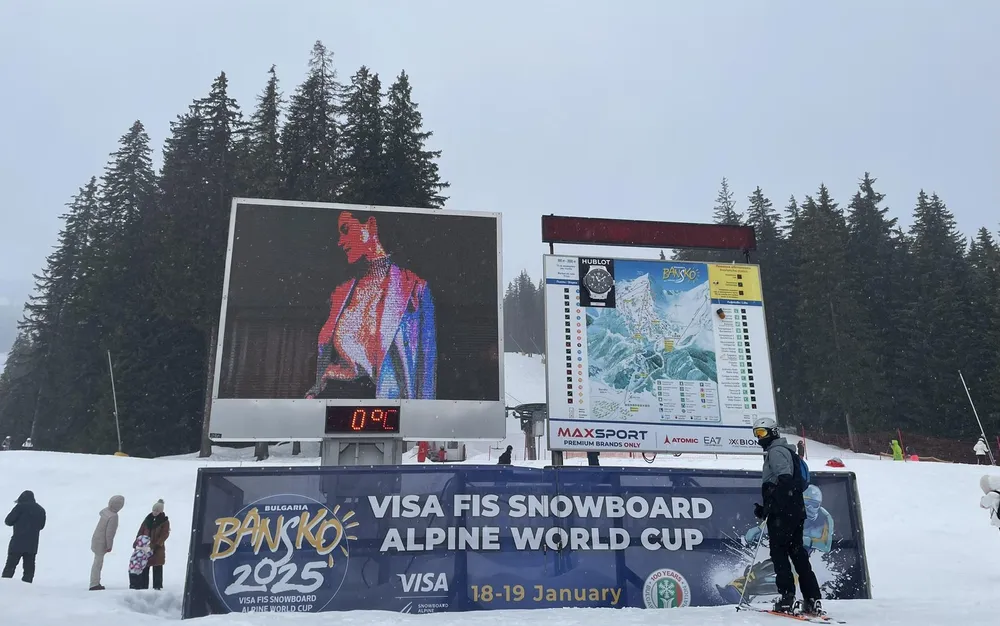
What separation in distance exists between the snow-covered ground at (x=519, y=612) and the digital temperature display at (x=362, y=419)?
323 cm

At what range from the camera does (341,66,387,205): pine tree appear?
29.4 metres

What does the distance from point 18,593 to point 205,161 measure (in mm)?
32981

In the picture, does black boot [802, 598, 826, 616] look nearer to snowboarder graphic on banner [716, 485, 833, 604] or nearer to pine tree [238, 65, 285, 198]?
snowboarder graphic on banner [716, 485, 833, 604]

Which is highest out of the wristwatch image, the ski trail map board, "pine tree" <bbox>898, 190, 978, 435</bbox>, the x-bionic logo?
"pine tree" <bbox>898, 190, 978, 435</bbox>

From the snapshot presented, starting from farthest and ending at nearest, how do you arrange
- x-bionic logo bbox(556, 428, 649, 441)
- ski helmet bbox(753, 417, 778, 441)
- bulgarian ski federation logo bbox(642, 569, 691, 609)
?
x-bionic logo bbox(556, 428, 649, 441), bulgarian ski federation logo bbox(642, 569, 691, 609), ski helmet bbox(753, 417, 778, 441)

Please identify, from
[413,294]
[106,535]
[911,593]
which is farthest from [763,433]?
[106,535]

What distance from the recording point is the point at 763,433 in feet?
22.3

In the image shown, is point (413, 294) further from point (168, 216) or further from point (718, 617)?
point (168, 216)

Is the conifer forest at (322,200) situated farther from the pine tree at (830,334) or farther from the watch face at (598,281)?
the watch face at (598,281)

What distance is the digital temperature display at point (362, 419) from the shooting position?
35.9ft

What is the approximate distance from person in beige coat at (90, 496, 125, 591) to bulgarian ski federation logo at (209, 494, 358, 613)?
13.3 feet

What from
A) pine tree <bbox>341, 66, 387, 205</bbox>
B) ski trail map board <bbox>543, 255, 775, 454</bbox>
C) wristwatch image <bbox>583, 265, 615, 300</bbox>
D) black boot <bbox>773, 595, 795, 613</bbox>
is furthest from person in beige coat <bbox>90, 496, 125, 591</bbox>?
pine tree <bbox>341, 66, 387, 205</bbox>

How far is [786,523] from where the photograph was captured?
6.29m

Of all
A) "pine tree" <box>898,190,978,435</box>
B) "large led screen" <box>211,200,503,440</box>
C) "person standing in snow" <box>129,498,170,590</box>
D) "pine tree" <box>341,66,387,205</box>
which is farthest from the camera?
"pine tree" <box>898,190,978,435</box>
